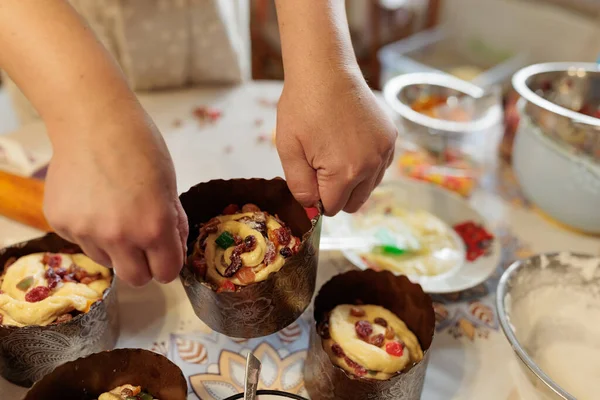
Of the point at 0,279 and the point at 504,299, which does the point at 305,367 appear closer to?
the point at 504,299

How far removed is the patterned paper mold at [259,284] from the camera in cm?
62

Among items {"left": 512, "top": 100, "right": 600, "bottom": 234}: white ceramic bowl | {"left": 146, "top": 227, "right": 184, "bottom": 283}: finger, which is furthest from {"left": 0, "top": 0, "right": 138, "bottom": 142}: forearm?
{"left": 512, "top": 100, "right": 600, "bottom": 234}: white ceramic bowl

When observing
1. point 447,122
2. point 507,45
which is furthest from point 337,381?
point 507,45

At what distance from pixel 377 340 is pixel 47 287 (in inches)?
17.3

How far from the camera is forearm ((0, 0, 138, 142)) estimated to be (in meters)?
0.51

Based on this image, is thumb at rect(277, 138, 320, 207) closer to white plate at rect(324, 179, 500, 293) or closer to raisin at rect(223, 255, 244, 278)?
raisin at rect(223, 255, 244, 278)

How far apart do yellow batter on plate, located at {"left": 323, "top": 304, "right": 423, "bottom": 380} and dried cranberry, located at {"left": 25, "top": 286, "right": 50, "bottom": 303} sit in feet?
1.21

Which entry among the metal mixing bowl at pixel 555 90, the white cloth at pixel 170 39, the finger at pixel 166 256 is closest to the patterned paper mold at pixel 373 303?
the finger at pixel 166 256

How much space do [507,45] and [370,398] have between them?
1.84m

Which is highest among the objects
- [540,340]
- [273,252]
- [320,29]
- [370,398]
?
[320,29]

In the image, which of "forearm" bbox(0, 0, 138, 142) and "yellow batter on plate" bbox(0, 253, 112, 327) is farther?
"yellow batter on plate" bbox(0, 253, 112, 327)

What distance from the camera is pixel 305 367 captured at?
29.9 inches

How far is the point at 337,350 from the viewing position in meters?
0.71

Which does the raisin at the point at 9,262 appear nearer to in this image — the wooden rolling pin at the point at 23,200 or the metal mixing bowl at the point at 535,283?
the wooden rolling pin at the point at 23,200
